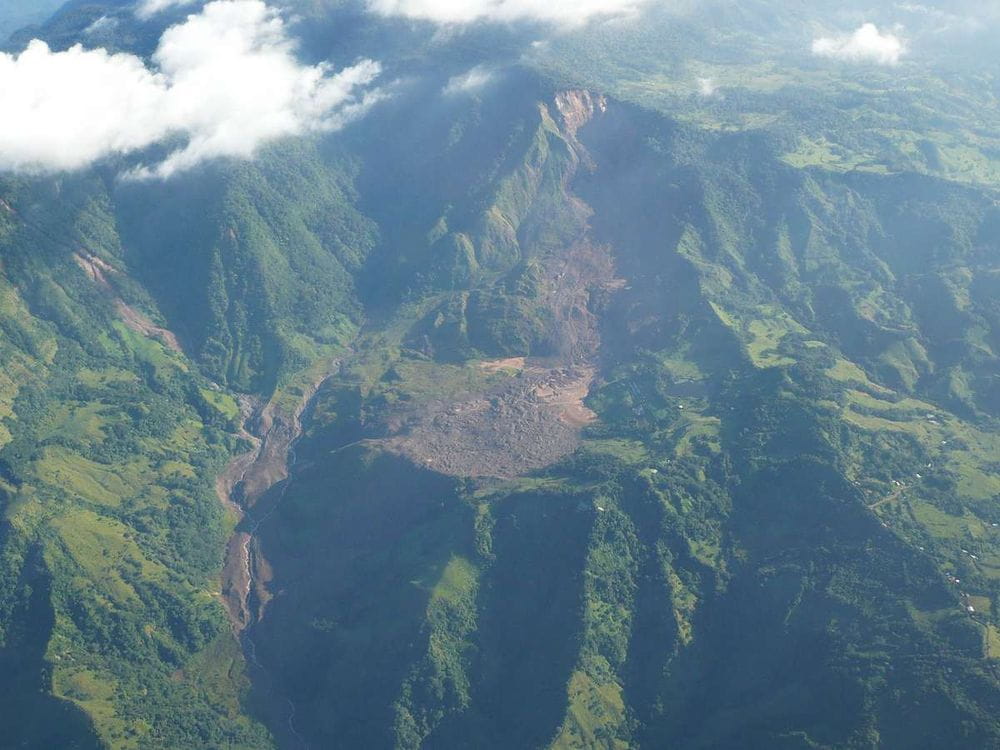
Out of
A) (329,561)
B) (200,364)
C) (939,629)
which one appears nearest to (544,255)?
(200,364)

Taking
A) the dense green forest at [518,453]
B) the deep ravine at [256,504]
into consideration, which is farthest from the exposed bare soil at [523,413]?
the deep ravine at [256,504]

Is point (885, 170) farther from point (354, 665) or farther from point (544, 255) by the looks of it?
point (354, 665)

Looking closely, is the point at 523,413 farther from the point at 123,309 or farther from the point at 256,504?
the point at 123,309

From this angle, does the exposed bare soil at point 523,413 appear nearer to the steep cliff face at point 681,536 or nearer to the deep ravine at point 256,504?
the steep cliff face at point 681,536

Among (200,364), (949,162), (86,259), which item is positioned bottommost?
(949,162)

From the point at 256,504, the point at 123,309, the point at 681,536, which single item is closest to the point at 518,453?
the point at 681,536

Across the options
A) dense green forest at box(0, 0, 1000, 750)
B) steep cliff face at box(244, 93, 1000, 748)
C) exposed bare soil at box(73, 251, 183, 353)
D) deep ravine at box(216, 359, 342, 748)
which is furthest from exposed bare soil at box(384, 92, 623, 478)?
exposed bare soil at box(73, 251, 183, 353)

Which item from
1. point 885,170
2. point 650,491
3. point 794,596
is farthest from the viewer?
Answer: point 885,170

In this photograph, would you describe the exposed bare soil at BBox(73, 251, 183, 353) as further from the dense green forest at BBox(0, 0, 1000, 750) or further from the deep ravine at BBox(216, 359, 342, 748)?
the deep ravine at BBox(216, 359, 342, 748)
